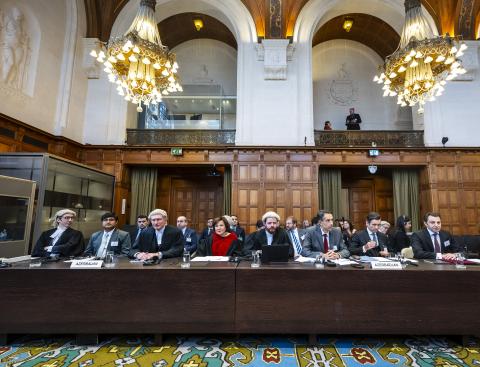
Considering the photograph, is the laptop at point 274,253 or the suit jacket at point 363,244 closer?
the laptop at point 274,253

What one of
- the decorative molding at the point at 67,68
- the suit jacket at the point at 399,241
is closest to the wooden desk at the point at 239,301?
the suit jacket at the point at 399,241

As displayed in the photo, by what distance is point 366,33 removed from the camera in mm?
10930

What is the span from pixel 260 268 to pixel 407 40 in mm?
6094

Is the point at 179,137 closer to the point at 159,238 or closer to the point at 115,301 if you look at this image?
the point at 159,238

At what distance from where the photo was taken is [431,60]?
5355 mm

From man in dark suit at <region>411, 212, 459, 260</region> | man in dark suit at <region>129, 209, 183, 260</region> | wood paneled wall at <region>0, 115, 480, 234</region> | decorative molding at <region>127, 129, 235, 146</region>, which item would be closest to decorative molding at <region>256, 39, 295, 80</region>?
decorative molding at <region>127, 129, 235, 146</region>

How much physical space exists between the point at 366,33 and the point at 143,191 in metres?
11.2

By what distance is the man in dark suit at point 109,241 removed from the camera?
4246mm

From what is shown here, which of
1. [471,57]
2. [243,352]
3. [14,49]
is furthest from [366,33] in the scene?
[243,352]

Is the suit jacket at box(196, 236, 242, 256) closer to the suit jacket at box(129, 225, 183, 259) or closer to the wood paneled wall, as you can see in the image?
the suit jacket at box(129, 225, 183, 259)

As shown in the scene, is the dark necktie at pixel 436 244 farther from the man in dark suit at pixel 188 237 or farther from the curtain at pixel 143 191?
the curtain at pixel 143 191

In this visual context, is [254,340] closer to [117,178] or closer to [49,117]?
[117,178]

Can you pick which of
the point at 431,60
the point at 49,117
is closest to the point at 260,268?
the point at 431,60

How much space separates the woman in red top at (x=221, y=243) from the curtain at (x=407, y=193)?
7.90 metres
